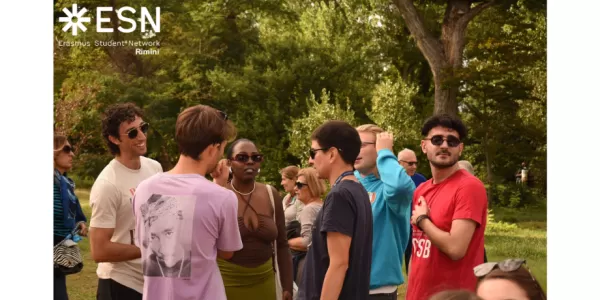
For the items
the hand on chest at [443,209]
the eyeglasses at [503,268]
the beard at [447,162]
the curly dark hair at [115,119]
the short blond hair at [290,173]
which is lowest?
the eyeglasses at [503,268]

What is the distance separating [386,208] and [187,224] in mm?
1399

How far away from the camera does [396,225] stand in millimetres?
4395

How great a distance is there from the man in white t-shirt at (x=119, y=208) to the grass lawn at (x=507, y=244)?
14.1ft

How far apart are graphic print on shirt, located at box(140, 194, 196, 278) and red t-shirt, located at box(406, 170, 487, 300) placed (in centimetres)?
124

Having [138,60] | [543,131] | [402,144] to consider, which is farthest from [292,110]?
[543,131]

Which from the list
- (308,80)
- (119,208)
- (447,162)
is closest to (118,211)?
(119,208)

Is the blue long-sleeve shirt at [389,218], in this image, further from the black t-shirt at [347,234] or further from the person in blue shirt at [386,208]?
the black t-shirt at [347,234]

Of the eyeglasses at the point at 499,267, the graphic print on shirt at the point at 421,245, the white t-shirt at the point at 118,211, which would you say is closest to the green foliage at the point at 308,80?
the white t-shirt at the point at 118,211

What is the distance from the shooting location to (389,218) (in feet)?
14.2

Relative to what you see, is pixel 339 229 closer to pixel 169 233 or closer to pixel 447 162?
pixel 169 233

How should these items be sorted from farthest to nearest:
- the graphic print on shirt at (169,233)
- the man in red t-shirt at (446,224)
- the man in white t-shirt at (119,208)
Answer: the man in white t-shirt at (119,208), the man in red t-shirt at (446,224), the graphic print on shirt at (169,233)

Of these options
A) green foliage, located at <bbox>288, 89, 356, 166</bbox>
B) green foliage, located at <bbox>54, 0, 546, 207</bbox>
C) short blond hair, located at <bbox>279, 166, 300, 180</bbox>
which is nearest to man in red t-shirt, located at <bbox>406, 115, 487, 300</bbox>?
short blond hair, located at <bbox>279, 166, 300, 180</bbox>

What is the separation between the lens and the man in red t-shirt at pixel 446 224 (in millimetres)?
3807

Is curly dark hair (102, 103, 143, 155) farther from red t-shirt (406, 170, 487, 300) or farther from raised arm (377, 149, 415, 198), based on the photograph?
red t-shirt (406, 170, 487, 300)
